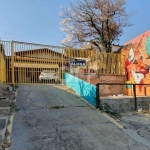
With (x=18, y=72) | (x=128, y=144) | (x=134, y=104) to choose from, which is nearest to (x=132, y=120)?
(x=134, y=104)

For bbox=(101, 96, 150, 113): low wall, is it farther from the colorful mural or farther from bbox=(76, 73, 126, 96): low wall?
bbox=(76, 73, 126, 96): low wall

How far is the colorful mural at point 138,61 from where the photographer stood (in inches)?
392

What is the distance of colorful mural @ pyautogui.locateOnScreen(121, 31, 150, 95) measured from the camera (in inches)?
392

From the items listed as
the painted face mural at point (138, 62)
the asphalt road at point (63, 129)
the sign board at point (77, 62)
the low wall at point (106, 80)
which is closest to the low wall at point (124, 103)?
the asphalt road at point (63, 129)

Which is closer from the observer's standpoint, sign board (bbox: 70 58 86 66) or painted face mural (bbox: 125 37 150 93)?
painted face mural (bbox: 125 37 150 93)

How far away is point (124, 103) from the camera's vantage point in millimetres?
7184

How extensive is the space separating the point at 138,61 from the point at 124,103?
14.5 feet

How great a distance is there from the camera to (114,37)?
1503 centimetres

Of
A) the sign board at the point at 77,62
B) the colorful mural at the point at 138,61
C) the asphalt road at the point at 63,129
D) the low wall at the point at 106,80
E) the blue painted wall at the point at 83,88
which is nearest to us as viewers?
the asphalt road at the point at 63,129

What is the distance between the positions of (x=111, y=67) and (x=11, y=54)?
6.64 m

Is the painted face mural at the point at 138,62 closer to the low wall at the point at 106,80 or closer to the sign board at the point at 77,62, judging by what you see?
the low wall at the point at 106,80

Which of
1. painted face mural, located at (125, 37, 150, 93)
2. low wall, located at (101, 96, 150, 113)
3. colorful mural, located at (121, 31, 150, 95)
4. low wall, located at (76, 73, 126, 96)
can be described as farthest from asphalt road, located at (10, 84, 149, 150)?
painted face mural, located at (125, 37, 150, 93)

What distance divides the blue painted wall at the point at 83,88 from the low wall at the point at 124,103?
1.46ft

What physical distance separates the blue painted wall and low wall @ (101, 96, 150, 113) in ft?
1.46
